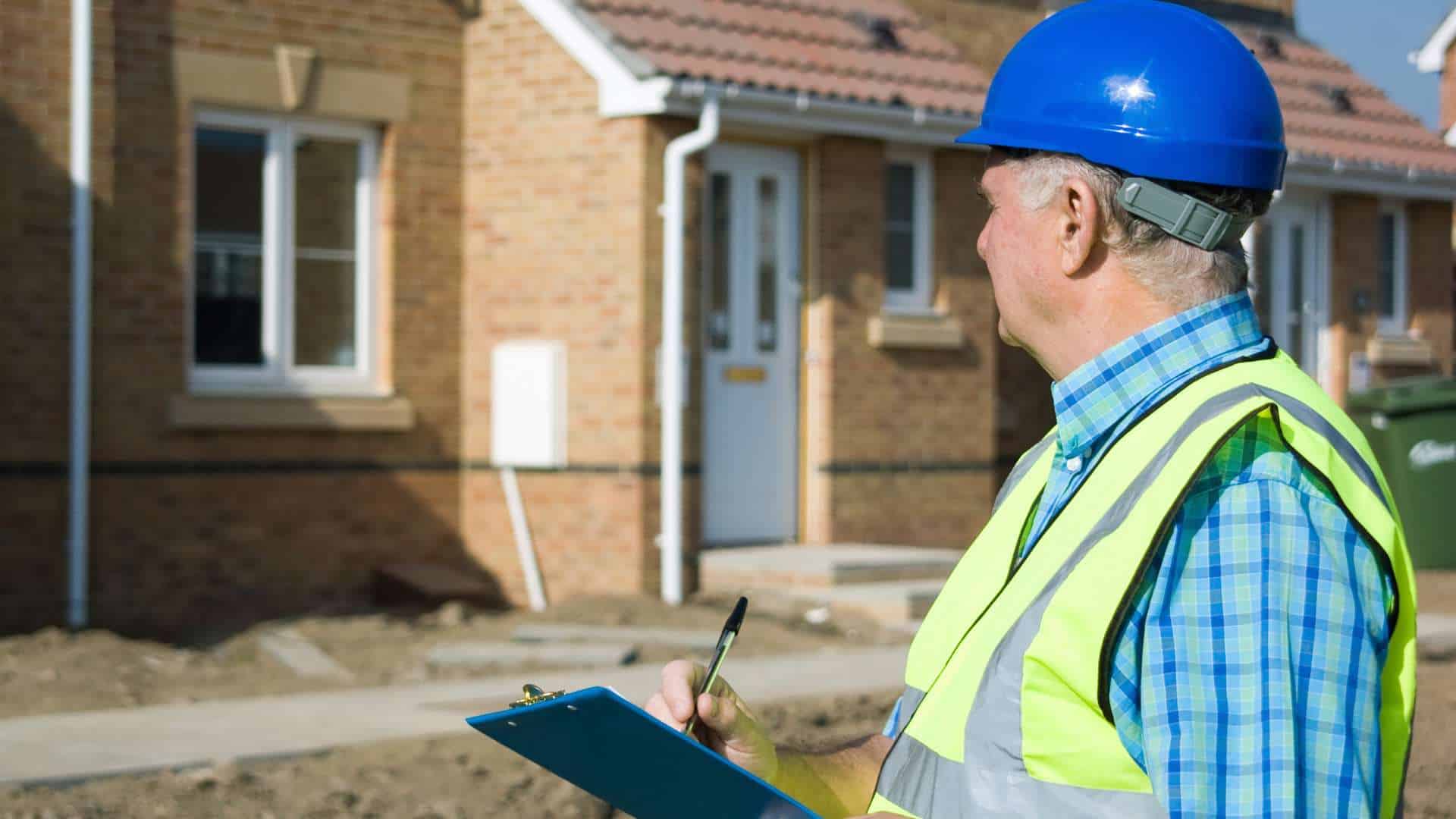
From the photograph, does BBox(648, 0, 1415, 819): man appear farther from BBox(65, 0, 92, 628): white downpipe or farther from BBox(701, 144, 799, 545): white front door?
BBox(701, 144, 799, 545): white front door

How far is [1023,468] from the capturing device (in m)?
2.44

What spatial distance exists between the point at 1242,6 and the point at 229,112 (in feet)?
33.9

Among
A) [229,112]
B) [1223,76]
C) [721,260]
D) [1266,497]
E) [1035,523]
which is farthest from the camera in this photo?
[721,260]

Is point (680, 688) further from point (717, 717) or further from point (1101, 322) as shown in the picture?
point (1101, 322)

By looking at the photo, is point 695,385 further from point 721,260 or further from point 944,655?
point 944,655

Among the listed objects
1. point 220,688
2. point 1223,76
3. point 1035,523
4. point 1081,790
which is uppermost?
point 1223,76

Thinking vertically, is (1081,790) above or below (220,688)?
above

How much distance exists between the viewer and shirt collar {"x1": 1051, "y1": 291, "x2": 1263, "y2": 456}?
2004 mm

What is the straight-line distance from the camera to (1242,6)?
1789 centimetres

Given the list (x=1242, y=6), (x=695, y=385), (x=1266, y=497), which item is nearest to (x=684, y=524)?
(x=695, y=385)

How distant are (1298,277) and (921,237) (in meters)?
4.84

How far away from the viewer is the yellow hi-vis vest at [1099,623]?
5.87ft

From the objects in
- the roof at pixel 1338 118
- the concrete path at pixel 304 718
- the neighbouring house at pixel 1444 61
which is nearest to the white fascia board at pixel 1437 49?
the neighbouring house at pixel 1444 61

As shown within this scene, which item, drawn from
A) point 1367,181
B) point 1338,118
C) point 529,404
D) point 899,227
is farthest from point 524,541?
point 1338,118
